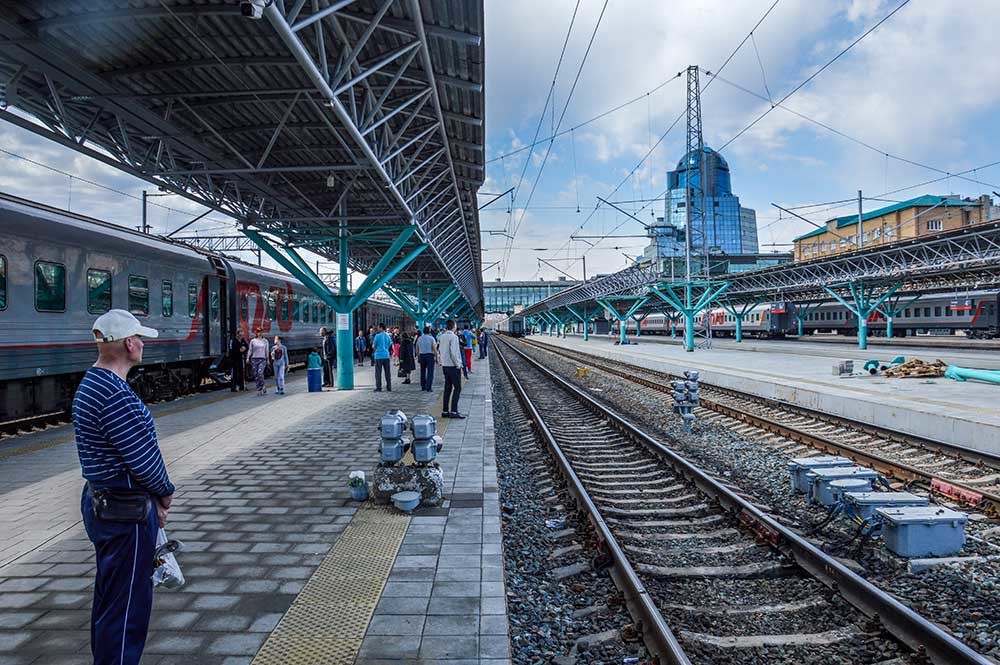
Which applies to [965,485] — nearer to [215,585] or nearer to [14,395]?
[215,585]

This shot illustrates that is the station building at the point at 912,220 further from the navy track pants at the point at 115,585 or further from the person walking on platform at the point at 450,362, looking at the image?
the navy track pants at the point at 115,585

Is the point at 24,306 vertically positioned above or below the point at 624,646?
above

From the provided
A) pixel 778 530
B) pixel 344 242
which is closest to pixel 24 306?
pixel 344 242

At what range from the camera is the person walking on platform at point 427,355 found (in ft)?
48.6

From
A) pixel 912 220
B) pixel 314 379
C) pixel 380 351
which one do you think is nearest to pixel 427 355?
pixel 380 351

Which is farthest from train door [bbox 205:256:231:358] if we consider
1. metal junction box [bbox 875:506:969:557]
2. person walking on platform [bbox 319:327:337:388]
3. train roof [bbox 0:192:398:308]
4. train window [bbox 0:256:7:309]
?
metal junction box [bbox 875:506:969:557]

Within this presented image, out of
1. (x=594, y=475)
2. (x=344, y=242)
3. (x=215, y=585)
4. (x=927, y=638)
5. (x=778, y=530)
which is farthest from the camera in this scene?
(x=344, y=242)

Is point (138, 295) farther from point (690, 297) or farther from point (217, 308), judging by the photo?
point (690, 297)

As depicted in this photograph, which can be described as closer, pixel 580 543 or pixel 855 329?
pixel 580 543

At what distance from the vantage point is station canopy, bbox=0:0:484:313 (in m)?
7.17

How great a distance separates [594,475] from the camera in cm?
769

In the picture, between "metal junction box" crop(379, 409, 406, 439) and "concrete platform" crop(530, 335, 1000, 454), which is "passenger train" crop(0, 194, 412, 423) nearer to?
"metal junction box" crop(379, 409, 406, 439)

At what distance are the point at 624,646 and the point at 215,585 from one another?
262cm

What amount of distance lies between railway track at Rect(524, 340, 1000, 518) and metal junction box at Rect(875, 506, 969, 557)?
1442 millimetres
